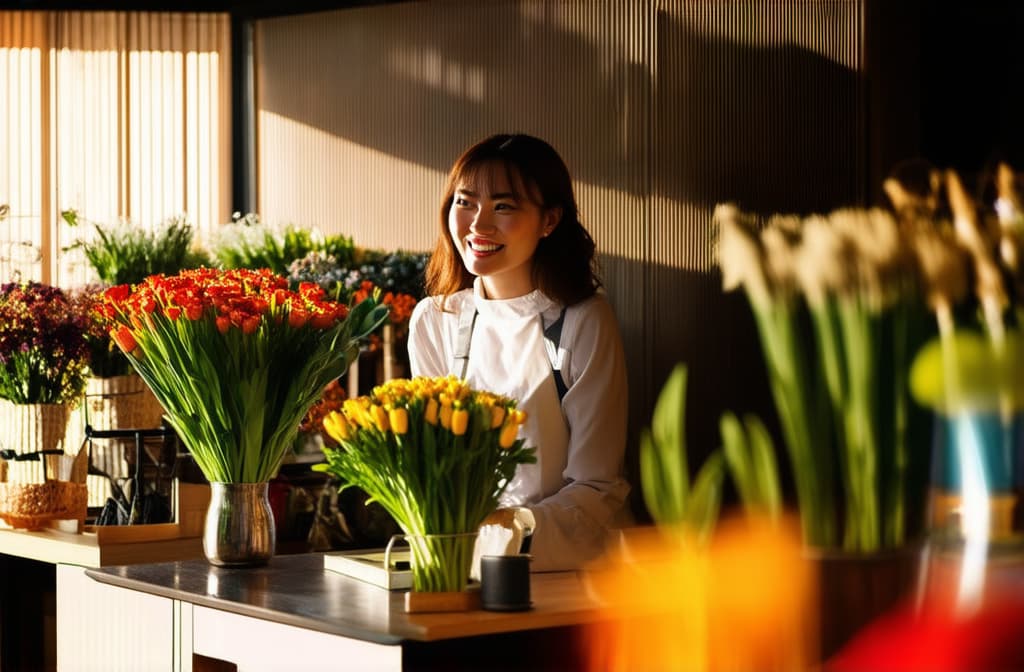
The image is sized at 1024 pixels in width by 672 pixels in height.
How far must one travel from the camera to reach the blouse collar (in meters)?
3.49

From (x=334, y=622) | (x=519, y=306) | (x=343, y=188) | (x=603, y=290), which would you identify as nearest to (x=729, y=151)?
(x=603, y=290)

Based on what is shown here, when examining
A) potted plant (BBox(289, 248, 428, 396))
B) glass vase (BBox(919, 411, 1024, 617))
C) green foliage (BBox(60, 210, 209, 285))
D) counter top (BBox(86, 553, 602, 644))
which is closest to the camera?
glass vase (BBox(919, 411, 1024, 617))

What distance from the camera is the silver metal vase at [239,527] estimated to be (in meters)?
2.89

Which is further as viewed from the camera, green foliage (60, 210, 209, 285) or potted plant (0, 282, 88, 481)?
green foliage (60, 210, 209, 285)

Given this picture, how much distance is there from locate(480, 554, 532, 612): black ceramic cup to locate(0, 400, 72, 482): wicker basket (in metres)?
1.70

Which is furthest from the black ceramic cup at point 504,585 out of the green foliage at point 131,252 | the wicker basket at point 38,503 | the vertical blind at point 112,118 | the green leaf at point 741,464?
the vertical blind at point 112,118

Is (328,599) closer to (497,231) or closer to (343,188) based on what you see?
(497,231)

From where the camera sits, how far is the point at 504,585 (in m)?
2.23

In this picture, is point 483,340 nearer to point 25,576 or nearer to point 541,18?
point 25,576

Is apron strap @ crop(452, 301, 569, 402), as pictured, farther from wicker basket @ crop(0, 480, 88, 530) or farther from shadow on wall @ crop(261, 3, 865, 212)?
shadow on wall @ crop(261, 3, 865, 212)

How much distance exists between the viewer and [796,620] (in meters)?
1.34

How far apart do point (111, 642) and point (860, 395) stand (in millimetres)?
2112

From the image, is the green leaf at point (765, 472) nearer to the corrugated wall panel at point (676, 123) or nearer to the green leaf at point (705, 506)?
A: the green leaf at point (705, 506)

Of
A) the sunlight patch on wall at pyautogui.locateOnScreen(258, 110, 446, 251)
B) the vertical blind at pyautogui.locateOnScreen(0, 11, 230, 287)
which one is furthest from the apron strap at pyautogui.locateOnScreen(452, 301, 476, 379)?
the vertical blind at pyautogui.locateOnScreen(0, 11, 230, 287)
